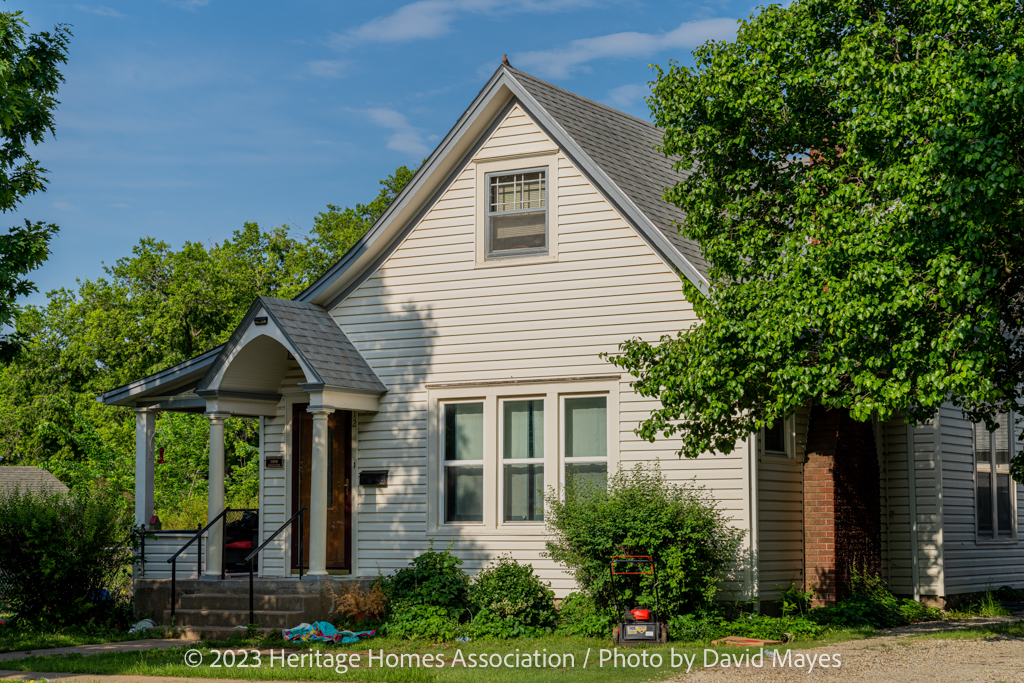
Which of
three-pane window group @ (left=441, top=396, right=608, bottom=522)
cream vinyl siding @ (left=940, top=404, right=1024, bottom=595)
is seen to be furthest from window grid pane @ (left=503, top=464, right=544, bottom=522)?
cream vinyl siding @ (left=940, top=404, right=1024, bottom=595)

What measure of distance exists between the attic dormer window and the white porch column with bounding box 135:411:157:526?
622 centimetres

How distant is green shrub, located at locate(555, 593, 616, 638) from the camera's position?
1320 centimetres

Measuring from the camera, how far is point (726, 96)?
12.2 meters

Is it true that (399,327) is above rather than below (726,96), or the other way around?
below

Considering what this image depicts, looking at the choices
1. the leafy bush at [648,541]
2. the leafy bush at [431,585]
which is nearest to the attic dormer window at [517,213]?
the leafy bush at [648,541]

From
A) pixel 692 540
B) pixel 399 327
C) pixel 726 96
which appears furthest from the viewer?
pixel 399 327

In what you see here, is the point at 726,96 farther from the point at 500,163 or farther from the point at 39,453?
the point at 39,453

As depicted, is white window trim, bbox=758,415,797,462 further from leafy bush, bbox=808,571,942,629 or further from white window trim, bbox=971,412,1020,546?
white window trim, bbox=971,412,1020,546

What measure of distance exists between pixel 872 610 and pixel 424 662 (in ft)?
21.6

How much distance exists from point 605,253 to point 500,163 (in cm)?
221

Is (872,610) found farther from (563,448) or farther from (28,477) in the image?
(28,477)

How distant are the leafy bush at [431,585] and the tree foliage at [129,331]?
97.8 feet

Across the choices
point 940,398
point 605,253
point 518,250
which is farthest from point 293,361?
point 940,398

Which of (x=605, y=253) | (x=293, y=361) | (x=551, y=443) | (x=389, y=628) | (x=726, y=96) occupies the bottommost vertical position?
(x=389, y=628)
